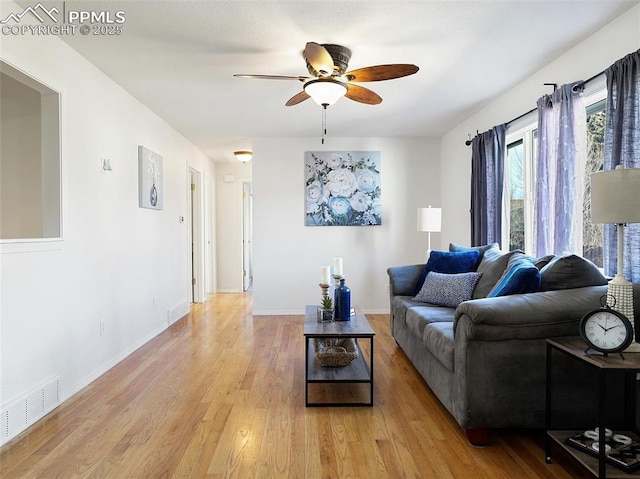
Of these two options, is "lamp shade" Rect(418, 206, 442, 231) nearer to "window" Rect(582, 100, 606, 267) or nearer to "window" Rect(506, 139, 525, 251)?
"window" Rect(506, 139, 525, 251)

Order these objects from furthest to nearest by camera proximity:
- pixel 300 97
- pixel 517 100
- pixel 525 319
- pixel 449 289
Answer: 1. pixel 517 100
2. pixel 449 289
3. pixel 300 97
4. pixel 525 319

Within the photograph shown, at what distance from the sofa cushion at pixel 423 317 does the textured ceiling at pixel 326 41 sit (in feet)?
6.48

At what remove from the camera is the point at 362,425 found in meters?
2.43

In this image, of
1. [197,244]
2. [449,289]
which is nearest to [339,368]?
[449,289]

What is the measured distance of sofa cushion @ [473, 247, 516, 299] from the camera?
3259 mm

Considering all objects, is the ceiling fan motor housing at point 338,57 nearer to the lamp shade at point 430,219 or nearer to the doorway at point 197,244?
the lamp shade at point 430,219

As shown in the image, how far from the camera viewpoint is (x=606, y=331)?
1793 millimetres

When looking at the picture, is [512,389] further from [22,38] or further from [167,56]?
[22,38]

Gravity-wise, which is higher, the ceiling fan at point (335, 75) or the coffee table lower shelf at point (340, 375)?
the ceiling fan at point (335, 75)

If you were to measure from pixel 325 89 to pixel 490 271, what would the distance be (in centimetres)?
195

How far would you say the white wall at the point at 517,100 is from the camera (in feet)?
8.44

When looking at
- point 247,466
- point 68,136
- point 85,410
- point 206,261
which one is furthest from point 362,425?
point 206,261

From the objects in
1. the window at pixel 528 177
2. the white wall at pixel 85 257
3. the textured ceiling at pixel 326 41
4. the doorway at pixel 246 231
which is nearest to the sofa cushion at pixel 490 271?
the window at pixel 528 177

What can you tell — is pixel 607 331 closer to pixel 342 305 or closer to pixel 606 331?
pixel 606 331
